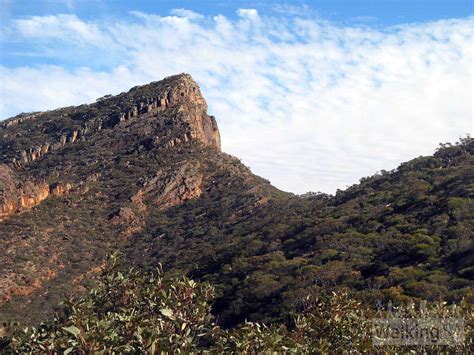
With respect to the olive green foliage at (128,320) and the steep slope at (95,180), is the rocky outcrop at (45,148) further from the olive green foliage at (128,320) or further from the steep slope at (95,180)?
the olive green foliage at (128,320)

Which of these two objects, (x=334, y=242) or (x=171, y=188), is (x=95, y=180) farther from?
(x=334, y=242)

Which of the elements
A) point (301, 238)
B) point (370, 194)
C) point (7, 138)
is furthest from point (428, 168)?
point (7, 138)

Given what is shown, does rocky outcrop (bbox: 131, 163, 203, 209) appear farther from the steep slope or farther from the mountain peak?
the mountain peak

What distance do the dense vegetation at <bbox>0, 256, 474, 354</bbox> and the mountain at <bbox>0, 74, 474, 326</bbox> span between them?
48.6 feet

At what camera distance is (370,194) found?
218ft

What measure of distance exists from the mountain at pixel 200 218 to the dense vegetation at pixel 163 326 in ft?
48.6

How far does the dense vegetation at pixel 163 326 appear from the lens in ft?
30.9

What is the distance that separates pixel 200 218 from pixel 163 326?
66.6 metres

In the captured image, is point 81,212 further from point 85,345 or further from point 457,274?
point 85,345

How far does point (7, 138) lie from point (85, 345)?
115 m

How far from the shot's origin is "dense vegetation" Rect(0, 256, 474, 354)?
9.42m

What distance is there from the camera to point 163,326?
36.7 ft

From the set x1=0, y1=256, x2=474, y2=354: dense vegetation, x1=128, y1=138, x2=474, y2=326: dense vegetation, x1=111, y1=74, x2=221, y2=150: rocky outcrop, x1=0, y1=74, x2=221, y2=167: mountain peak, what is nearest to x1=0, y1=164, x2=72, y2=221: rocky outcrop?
x1=128, y1=138, x2=474, y2=326: dense vegetation

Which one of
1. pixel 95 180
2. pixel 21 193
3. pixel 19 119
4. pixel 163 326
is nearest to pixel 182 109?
pixel 95 180
